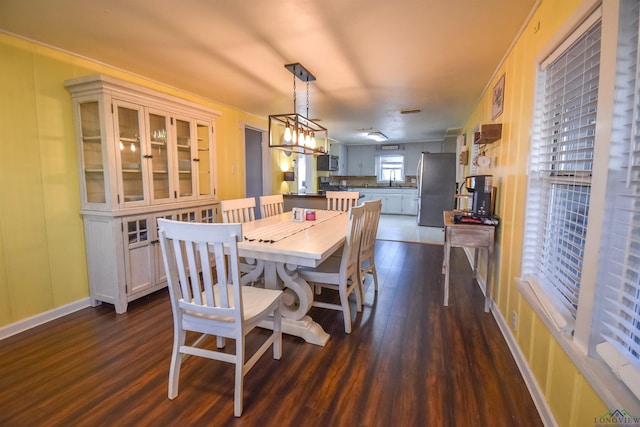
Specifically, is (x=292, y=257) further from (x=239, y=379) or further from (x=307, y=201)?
(x=307, y=201)

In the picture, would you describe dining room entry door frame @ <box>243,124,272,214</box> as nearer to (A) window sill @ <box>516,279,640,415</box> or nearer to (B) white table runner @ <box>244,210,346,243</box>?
(B) white table runner @ <box>244,210,346,243</box>

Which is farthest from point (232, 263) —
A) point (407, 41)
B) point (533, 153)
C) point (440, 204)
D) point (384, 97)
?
point (440, 204)

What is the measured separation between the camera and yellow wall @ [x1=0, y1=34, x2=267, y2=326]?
2217 mm

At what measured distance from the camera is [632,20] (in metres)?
1.03

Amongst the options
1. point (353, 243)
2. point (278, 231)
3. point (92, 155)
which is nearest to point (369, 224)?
point (353, 243)

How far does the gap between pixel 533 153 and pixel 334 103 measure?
9.22ft

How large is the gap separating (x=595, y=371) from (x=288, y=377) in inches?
56.8

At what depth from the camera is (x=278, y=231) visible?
2.43m

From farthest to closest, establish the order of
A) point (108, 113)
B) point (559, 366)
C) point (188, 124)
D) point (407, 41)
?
point (188, 124)
point (108, 113)
point (407, 41)
point (559, 366)

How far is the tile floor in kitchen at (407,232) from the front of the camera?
5512 millimetres

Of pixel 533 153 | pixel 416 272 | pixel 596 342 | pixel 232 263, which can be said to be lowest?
pixel 416 272

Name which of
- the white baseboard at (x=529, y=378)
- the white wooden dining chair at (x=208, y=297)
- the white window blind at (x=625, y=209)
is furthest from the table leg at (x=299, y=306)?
the white window blind at (x=625, y=209)

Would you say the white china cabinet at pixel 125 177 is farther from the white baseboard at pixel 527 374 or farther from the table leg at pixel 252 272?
the white baseboard at pixel 527 374

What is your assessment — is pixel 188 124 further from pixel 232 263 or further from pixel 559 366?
pixel 559 366
